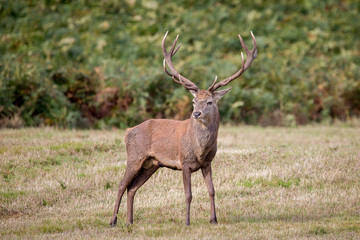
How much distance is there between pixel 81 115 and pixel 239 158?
818cm

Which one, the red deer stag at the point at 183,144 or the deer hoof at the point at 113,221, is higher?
the red deer stag at the point at 183,144

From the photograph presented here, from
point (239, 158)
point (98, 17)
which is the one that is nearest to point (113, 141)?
point (239, 158)

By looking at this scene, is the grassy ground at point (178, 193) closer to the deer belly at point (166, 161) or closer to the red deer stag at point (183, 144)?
the red deer stag at point (183, 144)

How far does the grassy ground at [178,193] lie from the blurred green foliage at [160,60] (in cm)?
401

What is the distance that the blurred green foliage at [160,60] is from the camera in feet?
65.4

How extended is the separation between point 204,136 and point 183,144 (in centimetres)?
42

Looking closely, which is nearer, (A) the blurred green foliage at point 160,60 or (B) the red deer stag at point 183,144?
(B) the red deer stag at point 183,144

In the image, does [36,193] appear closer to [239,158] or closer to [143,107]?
[239,158]

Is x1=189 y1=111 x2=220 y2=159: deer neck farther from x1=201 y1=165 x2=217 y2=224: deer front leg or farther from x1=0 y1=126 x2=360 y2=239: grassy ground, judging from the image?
x1=0 y1=126 x2=360 y2=239: grassy ground

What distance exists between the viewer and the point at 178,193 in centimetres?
1140

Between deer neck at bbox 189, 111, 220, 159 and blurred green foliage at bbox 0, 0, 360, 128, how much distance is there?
1084cm

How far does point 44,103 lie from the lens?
63.8ft

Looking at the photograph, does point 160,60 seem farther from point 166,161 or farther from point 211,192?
point 211,192

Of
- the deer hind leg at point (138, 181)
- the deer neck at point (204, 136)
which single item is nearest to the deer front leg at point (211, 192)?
the deer neck at point (204, 136)
